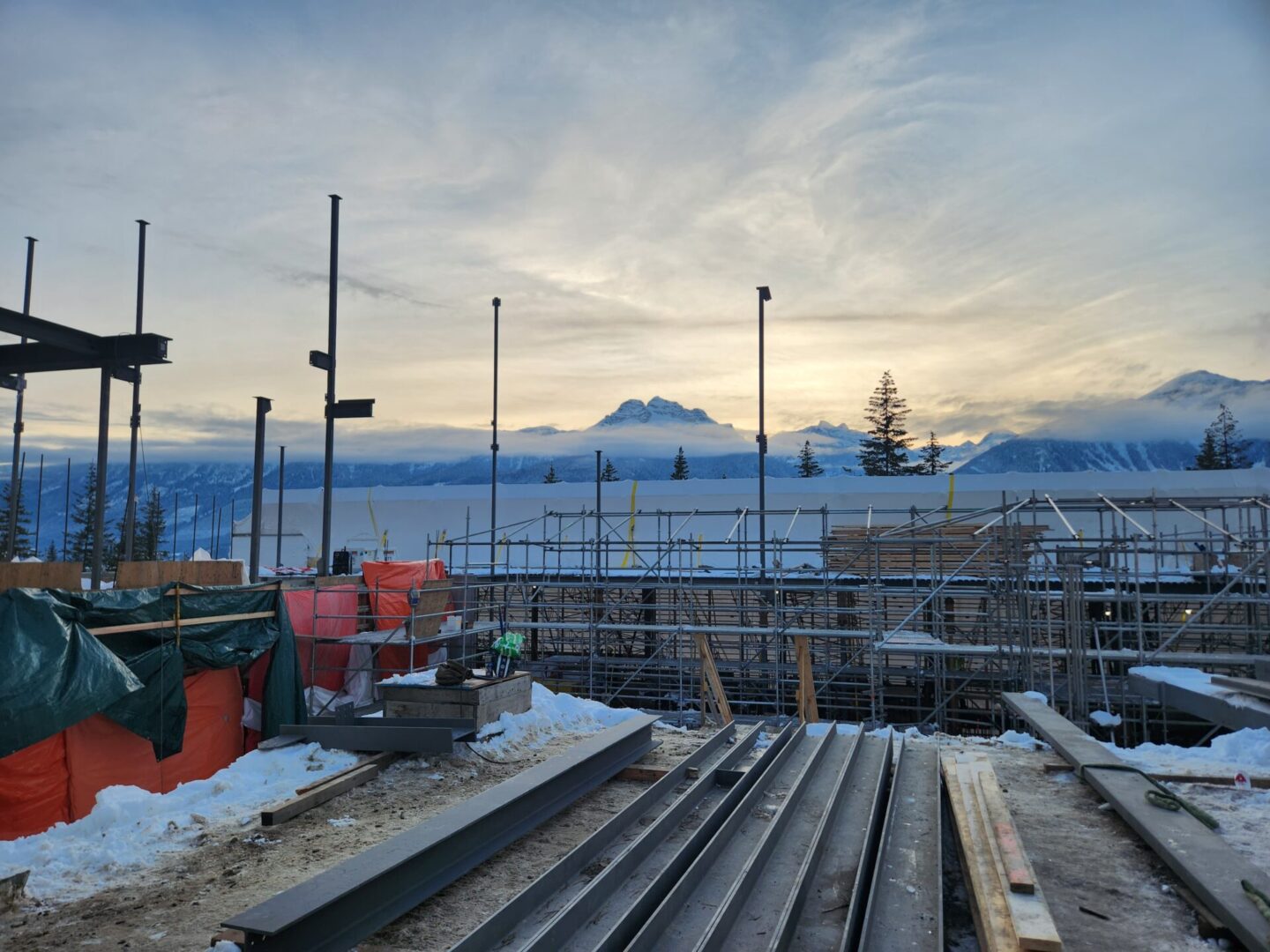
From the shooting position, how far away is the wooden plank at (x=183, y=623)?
9555 millimetres

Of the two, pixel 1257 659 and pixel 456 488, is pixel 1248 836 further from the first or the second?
pixel 456 488

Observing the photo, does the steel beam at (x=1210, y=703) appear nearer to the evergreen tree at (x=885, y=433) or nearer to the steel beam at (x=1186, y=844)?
the steel beam at (x=1186, y=844)

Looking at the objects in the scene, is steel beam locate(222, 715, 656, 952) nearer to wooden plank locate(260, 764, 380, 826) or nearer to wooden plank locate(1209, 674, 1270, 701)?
wooden plank locate(260, 764, 380, 826)

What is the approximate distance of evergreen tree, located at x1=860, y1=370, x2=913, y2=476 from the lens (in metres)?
79.6

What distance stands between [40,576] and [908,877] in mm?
9420

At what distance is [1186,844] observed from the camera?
18.0ft

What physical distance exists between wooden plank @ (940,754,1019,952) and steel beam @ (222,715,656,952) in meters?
3.27

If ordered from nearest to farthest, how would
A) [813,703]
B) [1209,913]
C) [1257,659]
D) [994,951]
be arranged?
[994,951]
[1209,913]
[1257,659]
[813,703]

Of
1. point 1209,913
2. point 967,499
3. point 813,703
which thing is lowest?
point 813,703

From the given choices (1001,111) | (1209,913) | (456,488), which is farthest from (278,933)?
(456,488)

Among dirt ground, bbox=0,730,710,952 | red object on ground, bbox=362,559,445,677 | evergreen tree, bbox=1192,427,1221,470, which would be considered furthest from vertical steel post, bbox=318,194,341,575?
evergreen tree, bbox=1192,427,1221,470

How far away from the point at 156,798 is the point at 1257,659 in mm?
13612

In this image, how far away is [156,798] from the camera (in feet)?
23.8

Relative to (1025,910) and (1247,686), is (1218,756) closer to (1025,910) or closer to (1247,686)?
(1247,686)
